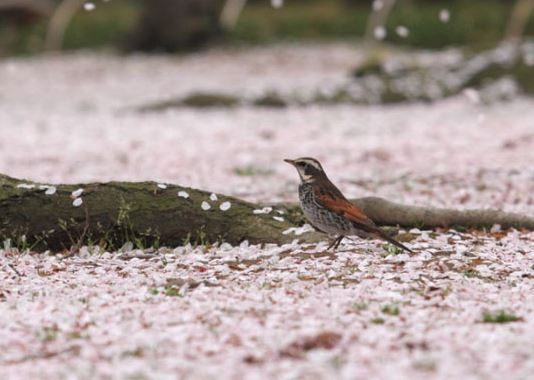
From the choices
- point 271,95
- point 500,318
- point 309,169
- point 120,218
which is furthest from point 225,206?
point 271,95

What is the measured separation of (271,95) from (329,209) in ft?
48.3

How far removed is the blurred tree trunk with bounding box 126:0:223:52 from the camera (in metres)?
30.6

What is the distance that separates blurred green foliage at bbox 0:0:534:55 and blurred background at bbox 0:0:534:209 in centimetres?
7

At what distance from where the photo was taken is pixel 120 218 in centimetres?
883

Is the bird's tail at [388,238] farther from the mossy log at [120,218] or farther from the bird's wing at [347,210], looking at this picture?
the mossy log at [120,218]

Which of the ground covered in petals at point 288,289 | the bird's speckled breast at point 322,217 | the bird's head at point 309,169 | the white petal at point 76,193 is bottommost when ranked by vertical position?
the ground covered in petals at point 288,289

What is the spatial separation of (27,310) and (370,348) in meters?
2.38

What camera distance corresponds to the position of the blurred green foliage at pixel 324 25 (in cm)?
3241

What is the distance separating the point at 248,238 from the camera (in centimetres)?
895

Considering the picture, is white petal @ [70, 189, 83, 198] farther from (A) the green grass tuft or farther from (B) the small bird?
(A) the green grass tuft

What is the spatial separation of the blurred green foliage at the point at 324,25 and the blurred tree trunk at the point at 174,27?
0.93 metres

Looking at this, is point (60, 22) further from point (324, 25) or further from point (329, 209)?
point (329, 209)

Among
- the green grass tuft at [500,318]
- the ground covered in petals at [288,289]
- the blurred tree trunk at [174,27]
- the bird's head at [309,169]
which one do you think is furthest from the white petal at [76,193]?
the blurred tree trunk at [174,27]

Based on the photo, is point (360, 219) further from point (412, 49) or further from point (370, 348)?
point (412, 49)
